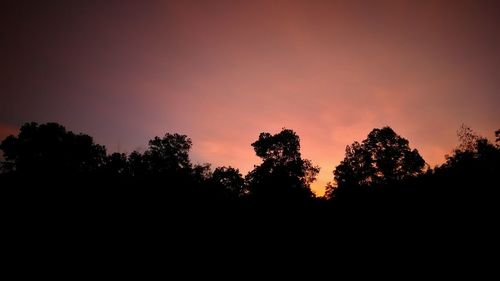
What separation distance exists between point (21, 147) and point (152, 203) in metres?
49.9

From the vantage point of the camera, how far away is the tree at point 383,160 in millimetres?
47659

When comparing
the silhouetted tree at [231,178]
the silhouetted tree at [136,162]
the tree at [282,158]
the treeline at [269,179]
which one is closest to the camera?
the treeline at [269,179]

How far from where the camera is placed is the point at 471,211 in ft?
46.4

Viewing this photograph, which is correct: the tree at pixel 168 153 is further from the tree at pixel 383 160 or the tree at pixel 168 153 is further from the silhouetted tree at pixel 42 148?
the tree at pixel 383 160

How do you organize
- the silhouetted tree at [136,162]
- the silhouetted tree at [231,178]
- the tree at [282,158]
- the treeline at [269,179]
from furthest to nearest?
1. the silhouetted tree at [231,178]
2. the silhouetted tree at [136,162]
3. the tree at [282,158]
4. the treeline at [269,179]

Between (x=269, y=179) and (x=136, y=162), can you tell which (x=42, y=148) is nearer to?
(x=136, y=162)

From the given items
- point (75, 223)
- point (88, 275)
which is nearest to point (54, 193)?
point (75, 223)

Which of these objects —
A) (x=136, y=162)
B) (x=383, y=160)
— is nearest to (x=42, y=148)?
(x=136, y=162)

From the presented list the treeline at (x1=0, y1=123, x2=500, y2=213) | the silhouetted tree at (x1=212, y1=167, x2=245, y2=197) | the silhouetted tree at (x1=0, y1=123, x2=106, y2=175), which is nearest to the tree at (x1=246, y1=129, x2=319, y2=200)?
the treeline at (x1=0, y1=123, x2=500, y2=213)

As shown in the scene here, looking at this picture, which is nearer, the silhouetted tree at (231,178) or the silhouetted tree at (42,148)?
the silhouetted tree at (42,148)

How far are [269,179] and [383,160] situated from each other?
1001 inches

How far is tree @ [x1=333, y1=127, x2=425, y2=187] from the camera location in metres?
Result: 47.7

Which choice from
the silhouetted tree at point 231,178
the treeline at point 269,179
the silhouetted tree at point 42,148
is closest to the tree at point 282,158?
the treeline at point 269,179

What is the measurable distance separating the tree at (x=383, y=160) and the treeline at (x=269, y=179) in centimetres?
16
